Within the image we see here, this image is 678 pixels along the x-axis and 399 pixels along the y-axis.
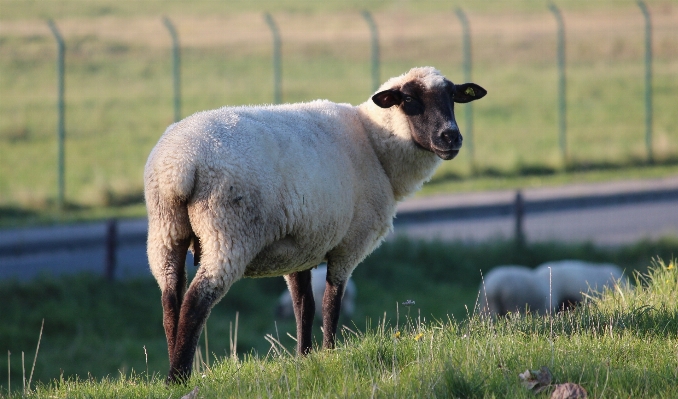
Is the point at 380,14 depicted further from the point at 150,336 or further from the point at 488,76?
the point at 150,336

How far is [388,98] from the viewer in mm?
5816

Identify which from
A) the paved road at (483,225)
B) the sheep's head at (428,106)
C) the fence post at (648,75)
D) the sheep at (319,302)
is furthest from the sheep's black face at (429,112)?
the fence post at (648,75)

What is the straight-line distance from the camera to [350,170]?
5.49 meters

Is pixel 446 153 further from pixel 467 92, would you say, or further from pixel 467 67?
pixel 467 67

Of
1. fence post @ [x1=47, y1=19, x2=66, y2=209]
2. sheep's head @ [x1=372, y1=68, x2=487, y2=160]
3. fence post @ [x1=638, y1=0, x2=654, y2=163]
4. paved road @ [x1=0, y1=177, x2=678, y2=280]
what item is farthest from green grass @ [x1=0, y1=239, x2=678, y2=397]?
fence post @ [x1=638, y1=0, x2=654, y2=163]

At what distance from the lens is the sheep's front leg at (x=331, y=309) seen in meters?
5.39

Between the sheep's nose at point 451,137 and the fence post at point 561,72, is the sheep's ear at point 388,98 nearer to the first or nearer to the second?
the sheep's nose at point 451,137

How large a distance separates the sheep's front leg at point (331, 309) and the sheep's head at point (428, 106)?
1.08 meters

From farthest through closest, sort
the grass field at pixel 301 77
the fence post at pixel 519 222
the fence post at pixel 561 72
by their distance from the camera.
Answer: the grass field at pixel 301 77 → the fence post at pixel 561 72 → the fence post at pixel 519 222

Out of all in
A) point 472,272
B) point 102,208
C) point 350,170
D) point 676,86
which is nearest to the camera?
point 350,170

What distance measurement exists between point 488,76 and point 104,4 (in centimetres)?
2045

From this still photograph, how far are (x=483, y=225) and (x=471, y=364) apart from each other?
10.7m

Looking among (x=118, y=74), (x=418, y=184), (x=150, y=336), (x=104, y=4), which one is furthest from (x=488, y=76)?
(x=418, y=184)

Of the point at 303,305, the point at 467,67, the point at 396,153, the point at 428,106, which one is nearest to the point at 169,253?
the point at 303,305
